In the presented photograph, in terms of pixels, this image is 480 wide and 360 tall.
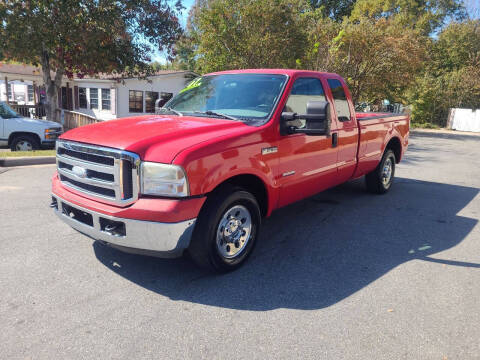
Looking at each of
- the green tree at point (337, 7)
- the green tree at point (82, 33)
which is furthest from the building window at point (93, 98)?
the green tree at point (337, 7)

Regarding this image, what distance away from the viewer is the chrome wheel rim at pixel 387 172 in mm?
6961

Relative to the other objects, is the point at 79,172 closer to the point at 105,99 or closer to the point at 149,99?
the point at 105,99

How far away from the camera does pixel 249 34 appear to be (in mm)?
16469

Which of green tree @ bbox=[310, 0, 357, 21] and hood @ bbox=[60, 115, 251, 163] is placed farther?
green tree @ bbox=[310, 0, 357, 21]

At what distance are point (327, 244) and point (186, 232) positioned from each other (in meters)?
2.08

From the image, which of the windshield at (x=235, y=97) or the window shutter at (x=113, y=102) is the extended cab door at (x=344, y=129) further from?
the window shutter at (x=113, y=102)

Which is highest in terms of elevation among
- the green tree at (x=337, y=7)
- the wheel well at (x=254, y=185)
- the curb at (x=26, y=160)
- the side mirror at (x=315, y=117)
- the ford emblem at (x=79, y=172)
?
the green tree at (x=337, y=7)

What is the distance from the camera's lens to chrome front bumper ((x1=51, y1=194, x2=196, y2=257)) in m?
3.00

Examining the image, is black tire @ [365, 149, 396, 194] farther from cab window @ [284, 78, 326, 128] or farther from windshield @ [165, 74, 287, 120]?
windshield @ [165, 74, 287, 120]

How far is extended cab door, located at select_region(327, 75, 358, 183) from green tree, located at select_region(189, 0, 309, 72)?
466 inches

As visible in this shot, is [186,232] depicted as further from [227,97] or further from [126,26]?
[126,26]

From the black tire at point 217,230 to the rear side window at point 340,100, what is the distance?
7.25 feet

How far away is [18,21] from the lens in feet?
35.7

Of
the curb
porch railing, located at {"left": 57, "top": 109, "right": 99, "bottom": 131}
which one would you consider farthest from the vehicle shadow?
porch railing, located at {"left": 57, "top": 109, "right": 99, "bottom": 131}
